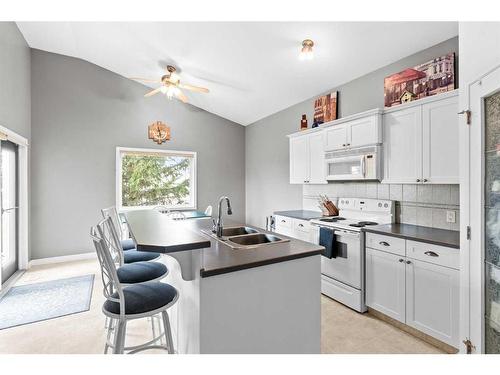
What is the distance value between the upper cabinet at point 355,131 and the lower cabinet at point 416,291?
1.21 metres

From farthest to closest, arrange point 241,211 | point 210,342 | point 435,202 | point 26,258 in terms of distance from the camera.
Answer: point 241,211, point 26,258, point 435,202, point 210,342

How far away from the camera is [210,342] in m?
1.39

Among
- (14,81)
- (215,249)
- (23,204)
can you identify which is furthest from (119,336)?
(14,81)

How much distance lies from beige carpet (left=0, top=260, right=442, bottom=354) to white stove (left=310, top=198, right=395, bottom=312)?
170 mm

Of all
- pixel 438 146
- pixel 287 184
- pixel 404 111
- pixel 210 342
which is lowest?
pixel 210 342

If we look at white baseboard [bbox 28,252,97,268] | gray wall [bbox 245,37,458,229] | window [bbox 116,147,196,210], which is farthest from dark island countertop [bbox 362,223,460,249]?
white baseboard [bbox 28,252,97,268]

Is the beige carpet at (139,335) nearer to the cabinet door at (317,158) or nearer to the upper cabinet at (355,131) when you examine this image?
the cabinet door at (317,158)

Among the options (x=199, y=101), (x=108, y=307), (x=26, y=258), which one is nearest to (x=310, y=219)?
(x=108, y=307)

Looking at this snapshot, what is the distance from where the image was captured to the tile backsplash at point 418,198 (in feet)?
8.15

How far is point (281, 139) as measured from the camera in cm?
487

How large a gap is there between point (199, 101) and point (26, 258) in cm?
389

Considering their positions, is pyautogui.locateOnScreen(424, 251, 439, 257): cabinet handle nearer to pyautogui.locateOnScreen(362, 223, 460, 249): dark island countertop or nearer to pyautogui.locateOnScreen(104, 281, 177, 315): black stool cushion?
pyautogui.locateOnScreen(362, 223, 460, 249): dark island countertop

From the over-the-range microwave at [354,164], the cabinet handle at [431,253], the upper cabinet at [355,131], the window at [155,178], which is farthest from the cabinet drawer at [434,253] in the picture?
the window at [155,178]

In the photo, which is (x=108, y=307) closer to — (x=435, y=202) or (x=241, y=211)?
(x=435, y=202)
